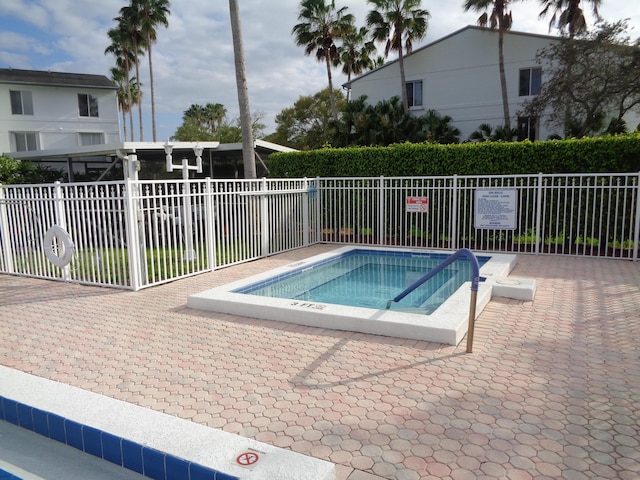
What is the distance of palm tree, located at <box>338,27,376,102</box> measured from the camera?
28430 mm

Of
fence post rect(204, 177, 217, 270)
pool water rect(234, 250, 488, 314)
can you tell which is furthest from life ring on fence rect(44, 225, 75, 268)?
pool water rect(234, 250, 488, 314)

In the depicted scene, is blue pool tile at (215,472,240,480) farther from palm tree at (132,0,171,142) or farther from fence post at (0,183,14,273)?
palm tree at (132,0,171,142)

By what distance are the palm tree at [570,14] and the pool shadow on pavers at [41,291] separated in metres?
21.4

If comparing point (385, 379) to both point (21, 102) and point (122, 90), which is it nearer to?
point (21, 102)

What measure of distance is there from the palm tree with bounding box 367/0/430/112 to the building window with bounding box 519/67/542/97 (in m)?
5.54

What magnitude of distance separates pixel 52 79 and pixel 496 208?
28526mm

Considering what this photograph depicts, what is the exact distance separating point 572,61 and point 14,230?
68.6 ft

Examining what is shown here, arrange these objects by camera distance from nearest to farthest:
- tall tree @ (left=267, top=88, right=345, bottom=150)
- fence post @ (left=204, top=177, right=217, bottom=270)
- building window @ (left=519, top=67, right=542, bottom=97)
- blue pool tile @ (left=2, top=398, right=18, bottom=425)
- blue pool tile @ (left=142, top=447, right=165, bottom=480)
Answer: blue pool tile @ (left=142, top=447, right=165, bottom=480) → blue pool tile @ (left=2, top=398, right=18, bottom=425) → fence post @ (left=204, top=177, right=217, bottom=270) → building window @ (left=519, top=67, right=542, bottom=97) → tall tree @ (left=267, top=88, right=345, bottom=150)

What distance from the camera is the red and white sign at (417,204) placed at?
1170 cm

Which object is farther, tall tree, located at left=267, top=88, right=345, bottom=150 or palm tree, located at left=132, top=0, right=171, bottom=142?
tall tree, located at left=267, top=88, right=345, bottom=150

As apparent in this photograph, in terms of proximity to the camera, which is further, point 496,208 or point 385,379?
point 496,208

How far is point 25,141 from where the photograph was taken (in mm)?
27250

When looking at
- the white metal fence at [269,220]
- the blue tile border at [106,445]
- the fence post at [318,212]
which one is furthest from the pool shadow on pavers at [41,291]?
the fence post at [318,212]

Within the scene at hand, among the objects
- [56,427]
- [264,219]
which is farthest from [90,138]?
[56,427]
